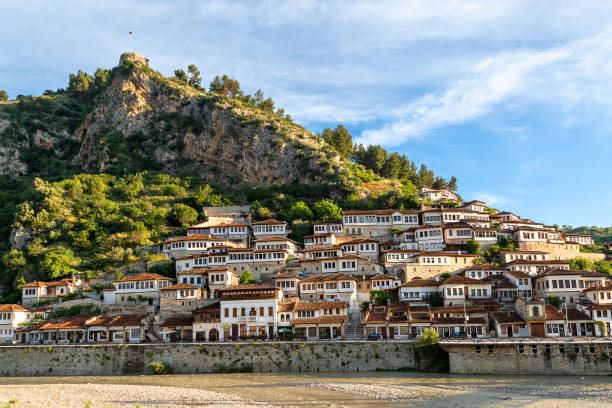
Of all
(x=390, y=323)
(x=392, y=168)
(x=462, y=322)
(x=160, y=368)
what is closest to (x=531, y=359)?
(x=462, y=322)

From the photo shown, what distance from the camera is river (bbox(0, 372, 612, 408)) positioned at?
31266mm

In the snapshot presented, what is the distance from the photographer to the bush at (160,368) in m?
43.9

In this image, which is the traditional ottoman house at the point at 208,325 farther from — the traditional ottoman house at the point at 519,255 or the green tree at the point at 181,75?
the green tree at the point at 181,75

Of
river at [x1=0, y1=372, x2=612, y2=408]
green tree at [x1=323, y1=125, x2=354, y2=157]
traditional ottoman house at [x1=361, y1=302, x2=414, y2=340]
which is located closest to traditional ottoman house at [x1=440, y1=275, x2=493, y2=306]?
traditional ottoman house at [x1=361, y1=302, x2=414, y2=340]

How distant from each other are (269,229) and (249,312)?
972 inches

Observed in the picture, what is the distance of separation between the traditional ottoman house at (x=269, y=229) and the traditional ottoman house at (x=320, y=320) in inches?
891

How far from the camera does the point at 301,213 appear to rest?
7794 cm

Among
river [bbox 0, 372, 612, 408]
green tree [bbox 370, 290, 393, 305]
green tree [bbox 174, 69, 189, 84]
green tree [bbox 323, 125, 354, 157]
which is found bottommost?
river [bbox 0, 372, 612, 408]

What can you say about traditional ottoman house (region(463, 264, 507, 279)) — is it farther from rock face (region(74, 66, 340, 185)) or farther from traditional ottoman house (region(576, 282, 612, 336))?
rock face (region(74, 66, 340, 185))

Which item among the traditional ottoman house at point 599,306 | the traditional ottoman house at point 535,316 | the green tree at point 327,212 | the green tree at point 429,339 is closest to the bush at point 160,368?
the green tree at point 429,339

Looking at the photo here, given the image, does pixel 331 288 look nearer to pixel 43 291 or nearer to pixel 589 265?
pixel 589 265

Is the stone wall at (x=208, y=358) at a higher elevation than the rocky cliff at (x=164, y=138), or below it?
below

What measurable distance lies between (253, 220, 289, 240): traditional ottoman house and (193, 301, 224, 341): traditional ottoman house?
23.6m

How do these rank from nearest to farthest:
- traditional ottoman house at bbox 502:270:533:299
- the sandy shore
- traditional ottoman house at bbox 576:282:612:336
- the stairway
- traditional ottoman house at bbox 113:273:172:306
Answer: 1. the sandy shore
2. traditional ottoman house at bbox 576:282:612:336
3. the stairway
4. traditional ottoman house at bbox 502:270:533:299
5. traditional ottoman house at bbox 113:273:172:306
